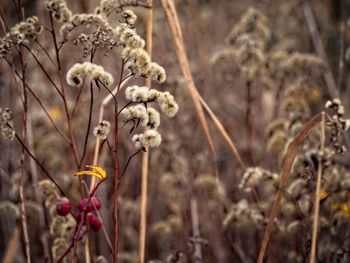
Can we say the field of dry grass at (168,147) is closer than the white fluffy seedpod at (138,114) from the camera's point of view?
No

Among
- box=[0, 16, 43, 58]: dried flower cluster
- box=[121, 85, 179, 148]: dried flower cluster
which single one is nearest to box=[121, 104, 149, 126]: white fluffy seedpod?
box=[121, 85, 179, 148]: dried flower cluster

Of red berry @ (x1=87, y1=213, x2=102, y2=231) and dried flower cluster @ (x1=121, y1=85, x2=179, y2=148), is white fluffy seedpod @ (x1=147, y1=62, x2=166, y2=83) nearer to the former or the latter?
dried flower cluster @ (x1=121, y1=85, x2=179, y2=148)

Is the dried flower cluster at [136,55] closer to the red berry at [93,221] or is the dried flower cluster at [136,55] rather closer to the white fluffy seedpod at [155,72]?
the white fluffy seedpod at [155,72]

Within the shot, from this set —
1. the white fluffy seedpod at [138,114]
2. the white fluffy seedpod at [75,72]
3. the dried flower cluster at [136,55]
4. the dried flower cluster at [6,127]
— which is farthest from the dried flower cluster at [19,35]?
the white fluffy seedpod at [138,114]

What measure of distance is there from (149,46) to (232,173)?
2162 mm

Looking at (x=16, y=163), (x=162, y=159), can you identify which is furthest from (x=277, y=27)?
(x=16, y=163)

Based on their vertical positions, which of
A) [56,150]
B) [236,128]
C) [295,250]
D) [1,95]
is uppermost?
[1,95]

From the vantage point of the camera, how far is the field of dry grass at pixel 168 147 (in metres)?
1.81

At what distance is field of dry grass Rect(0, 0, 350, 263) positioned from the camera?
5.93ft

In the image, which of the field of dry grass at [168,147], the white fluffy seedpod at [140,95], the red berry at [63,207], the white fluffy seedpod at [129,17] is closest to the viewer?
the white fluffy seedpod at [140,95]

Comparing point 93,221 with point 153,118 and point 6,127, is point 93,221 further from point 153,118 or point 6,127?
point 153,118

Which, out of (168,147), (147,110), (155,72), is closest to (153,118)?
(147,110)

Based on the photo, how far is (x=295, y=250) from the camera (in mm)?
2592

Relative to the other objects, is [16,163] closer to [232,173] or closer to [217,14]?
[232,173]
